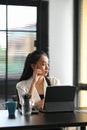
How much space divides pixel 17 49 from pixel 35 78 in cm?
142

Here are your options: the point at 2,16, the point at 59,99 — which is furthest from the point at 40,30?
the point at 59,99

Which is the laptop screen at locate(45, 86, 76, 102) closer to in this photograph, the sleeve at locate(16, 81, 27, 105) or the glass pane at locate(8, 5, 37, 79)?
the sleeve at locate(16, 81, 27, 105)

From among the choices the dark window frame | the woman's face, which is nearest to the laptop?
the woman's face

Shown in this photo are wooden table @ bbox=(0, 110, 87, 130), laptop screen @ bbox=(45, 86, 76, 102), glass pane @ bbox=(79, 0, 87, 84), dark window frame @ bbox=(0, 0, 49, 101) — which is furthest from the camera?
glass pane @ bbox=(79, 0, 87, 84)

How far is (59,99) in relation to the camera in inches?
102

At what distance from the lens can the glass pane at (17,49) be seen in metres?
4.27

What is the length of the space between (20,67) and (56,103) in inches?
71.8

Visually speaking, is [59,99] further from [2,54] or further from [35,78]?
[2,54]

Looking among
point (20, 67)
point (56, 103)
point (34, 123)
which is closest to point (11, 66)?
point (20, 67)

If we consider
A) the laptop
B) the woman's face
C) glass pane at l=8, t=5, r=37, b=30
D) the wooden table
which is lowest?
the wooden table

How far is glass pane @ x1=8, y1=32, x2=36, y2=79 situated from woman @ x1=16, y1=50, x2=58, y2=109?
1.29 meters

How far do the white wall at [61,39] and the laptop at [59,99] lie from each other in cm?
182

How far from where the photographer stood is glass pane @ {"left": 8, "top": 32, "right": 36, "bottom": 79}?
14.0ft

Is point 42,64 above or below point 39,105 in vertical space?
above
